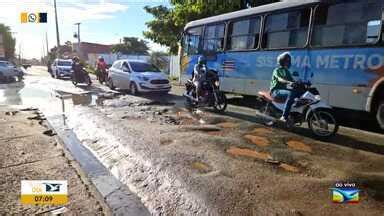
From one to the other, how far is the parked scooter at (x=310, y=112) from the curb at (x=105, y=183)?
4.36 meters

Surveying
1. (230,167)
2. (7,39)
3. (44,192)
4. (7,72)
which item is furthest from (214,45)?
(7,39)

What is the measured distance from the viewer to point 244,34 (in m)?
10.8

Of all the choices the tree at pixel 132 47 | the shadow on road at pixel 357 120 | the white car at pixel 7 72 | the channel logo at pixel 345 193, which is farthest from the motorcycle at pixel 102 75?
the tree at pixel 132 47

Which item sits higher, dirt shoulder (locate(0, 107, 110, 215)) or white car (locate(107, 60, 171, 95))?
white car (locate(107, 60, 171, 95))

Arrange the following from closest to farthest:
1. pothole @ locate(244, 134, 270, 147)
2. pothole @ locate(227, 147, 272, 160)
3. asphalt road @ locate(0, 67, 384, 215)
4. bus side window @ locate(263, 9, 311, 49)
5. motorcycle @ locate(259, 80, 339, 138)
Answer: asphalt road @ locate(0, 67, 384, 215) < pothole @ locate(227, 147, 272, 160) < pothole @ locate(244, 134, 270, 147) < motorcycle @ locate(259, 80, 339, 138) < bus side window @ locate(263, 9, 311, 49)

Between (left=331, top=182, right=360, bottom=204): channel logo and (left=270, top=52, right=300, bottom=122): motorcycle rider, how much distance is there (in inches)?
125

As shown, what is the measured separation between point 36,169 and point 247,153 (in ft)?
11.0

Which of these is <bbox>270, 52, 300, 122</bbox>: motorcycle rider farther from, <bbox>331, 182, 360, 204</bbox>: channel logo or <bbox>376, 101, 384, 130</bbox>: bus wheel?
<bbox>331, 182, 360, 204</bbox>: channel logo

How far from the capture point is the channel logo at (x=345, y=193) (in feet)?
12.3

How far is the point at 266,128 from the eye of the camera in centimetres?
759

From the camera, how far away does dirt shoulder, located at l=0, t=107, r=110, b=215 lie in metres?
3.49

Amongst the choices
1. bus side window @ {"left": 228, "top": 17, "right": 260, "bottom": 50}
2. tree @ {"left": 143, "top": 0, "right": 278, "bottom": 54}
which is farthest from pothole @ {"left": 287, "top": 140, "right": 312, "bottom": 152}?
tree @ {"left": 143, "top": 0, "right": 278, "bottom": 54}

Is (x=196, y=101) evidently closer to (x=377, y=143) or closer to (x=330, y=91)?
(x=330, y=91)

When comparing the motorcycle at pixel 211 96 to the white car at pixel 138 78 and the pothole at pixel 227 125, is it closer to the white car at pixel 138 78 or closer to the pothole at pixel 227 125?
the pothole at pixel 227 125
